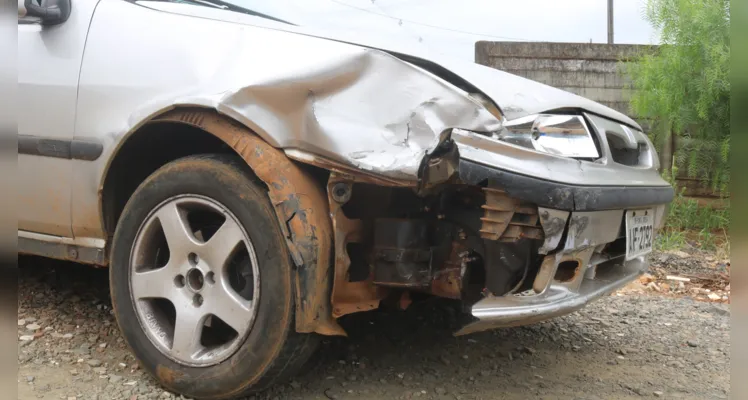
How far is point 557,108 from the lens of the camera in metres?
2.02

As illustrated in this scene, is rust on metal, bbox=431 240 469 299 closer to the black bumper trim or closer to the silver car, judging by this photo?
the silver car

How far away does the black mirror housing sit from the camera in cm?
231

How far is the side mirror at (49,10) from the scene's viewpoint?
7.58 ft

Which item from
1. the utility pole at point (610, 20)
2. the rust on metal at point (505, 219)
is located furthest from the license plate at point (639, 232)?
the utility pole at point (610, 20)

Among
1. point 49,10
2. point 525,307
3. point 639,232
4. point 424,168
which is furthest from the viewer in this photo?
point 49,10

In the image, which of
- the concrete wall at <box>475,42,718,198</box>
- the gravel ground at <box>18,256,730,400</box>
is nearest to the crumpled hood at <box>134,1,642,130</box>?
the gravel ground at <box>18,256,730,400</box>

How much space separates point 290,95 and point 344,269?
2.00ft

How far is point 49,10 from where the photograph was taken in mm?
2387

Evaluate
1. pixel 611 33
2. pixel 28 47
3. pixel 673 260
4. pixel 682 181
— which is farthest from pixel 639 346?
pixel 611 33

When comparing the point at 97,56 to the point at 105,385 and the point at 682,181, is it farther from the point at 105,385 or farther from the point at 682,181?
the point at 682,181

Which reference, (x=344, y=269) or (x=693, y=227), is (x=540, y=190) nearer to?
(x=344, y=269)

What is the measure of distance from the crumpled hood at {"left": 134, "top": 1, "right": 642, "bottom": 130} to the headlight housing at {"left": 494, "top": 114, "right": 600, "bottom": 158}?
0.04m

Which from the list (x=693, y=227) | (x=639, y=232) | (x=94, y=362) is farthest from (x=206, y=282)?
(x=693, y=227)

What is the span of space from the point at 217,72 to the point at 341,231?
0.72 meters
